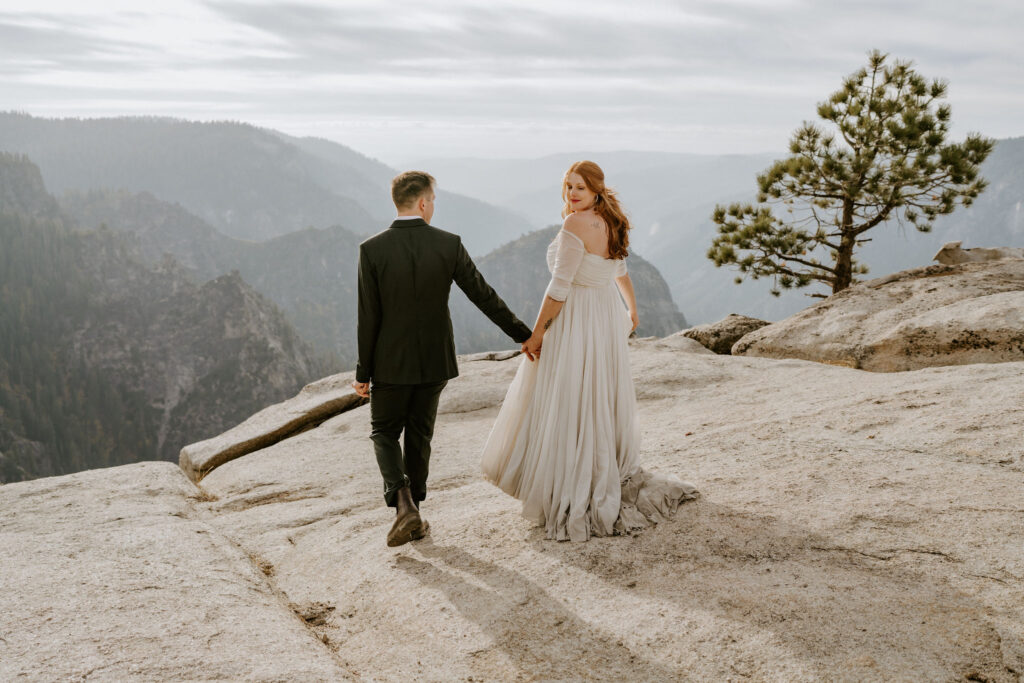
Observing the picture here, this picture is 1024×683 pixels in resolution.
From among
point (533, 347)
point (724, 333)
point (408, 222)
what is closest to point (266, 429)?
point (408, 222)

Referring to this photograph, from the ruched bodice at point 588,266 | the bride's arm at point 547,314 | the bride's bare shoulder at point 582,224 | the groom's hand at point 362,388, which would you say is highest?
the bride's bare shoulder at point 582,224

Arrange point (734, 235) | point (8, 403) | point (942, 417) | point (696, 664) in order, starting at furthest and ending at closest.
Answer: point (8, 403), point (734, 235), point (942, 417), point (696, 664)

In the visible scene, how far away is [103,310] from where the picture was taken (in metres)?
171

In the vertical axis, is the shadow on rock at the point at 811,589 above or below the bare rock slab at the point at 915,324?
below

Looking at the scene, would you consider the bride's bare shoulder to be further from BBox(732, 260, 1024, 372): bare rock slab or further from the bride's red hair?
BBox(732, 260, 1024, 372): bare rock slab

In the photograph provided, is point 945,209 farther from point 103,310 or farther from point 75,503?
point 103,310

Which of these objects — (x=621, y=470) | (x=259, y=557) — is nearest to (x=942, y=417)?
(x=621, y=470)

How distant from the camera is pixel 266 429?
1081cm

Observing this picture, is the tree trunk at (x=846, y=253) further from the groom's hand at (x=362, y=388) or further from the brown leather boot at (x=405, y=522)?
the groom's hand at (x=362, y=388)

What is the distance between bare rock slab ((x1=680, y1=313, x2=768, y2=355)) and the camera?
1495 centimetres

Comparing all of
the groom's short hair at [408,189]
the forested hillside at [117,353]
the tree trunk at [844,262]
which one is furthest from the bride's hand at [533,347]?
the forested hillside at [117,353]

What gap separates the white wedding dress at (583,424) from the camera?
498 cm

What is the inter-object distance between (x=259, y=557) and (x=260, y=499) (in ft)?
6.35

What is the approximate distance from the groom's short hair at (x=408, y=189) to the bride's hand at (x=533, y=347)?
1.31m
